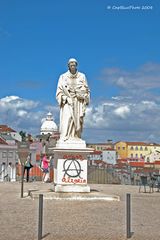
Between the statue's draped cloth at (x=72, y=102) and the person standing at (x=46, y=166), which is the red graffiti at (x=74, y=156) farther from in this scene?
the person standing at (x=46, y=166)

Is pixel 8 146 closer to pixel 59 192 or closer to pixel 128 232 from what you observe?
pixel 59 192

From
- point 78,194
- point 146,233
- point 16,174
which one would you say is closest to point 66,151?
point 78,194

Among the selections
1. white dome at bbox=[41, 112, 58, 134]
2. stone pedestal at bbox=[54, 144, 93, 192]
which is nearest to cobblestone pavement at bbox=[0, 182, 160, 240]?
stone pedestal at bbox=[54, 144, 93, 192]

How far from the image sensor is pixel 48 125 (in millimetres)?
120625

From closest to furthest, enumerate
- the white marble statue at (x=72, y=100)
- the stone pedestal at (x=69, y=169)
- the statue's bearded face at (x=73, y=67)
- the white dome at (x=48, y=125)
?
the stone pedestal at (x=69, y=169) → the white marble statue at (x=72, y=100) → the statue's bearded face at (x=73, y=67) → the white dome at (x=48, y=125)

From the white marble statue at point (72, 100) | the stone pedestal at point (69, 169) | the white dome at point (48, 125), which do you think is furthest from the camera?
the white dome at point (48, 125)

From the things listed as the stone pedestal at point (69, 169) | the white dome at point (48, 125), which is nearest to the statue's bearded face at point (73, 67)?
the stone pedestal at point (69, 169)

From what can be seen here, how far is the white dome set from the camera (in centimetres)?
12019

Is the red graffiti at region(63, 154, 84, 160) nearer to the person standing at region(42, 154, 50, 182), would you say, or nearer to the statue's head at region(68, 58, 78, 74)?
the statue's head at region(68, 58, 78, 74)

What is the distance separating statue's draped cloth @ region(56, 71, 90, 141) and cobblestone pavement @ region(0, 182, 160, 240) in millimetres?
2751

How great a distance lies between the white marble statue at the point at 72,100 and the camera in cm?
1658

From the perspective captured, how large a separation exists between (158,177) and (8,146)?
179ft

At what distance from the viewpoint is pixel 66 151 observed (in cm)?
1628

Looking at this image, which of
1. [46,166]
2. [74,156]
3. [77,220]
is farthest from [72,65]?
[46,166]
